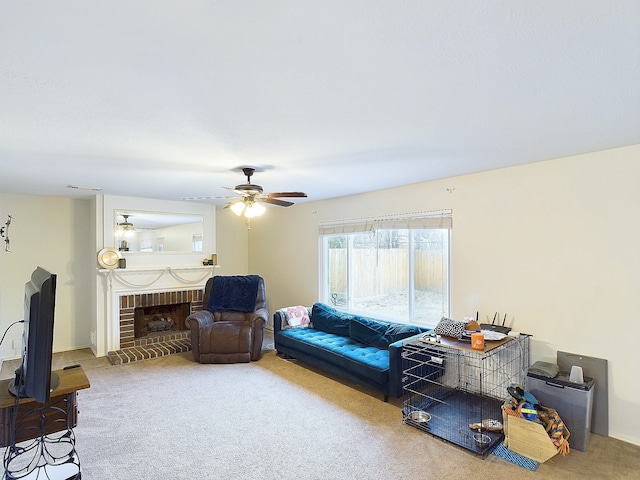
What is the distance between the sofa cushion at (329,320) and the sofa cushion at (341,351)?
0.07 metres

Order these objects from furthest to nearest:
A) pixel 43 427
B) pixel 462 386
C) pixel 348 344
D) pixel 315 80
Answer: pixel 348 344 → pixel 462 386 → pixel 43 427 → pixel 315 80

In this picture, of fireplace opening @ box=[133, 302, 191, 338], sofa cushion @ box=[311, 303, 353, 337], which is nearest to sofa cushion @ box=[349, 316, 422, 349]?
sofa cushion @ box=[311, 303, 353, 337]

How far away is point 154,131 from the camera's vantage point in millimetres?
2316

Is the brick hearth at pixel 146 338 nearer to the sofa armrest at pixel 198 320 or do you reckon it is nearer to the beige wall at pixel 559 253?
the sofa armrest at pixel 198 320

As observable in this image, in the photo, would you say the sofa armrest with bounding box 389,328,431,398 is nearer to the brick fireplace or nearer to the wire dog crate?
the wire dog crate

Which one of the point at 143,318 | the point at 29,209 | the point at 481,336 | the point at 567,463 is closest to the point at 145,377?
the point at 143,318

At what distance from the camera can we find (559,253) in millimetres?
3072

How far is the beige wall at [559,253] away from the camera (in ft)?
8.98

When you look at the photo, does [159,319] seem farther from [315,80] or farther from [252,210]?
[315,80]

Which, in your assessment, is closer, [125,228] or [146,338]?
[125,228]

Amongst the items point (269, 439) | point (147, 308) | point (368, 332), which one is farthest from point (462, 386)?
point (147, 308)

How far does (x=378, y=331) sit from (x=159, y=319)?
374 centimetres

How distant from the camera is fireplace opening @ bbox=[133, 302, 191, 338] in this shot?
5523 mm

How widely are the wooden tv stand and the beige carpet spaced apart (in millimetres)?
648
